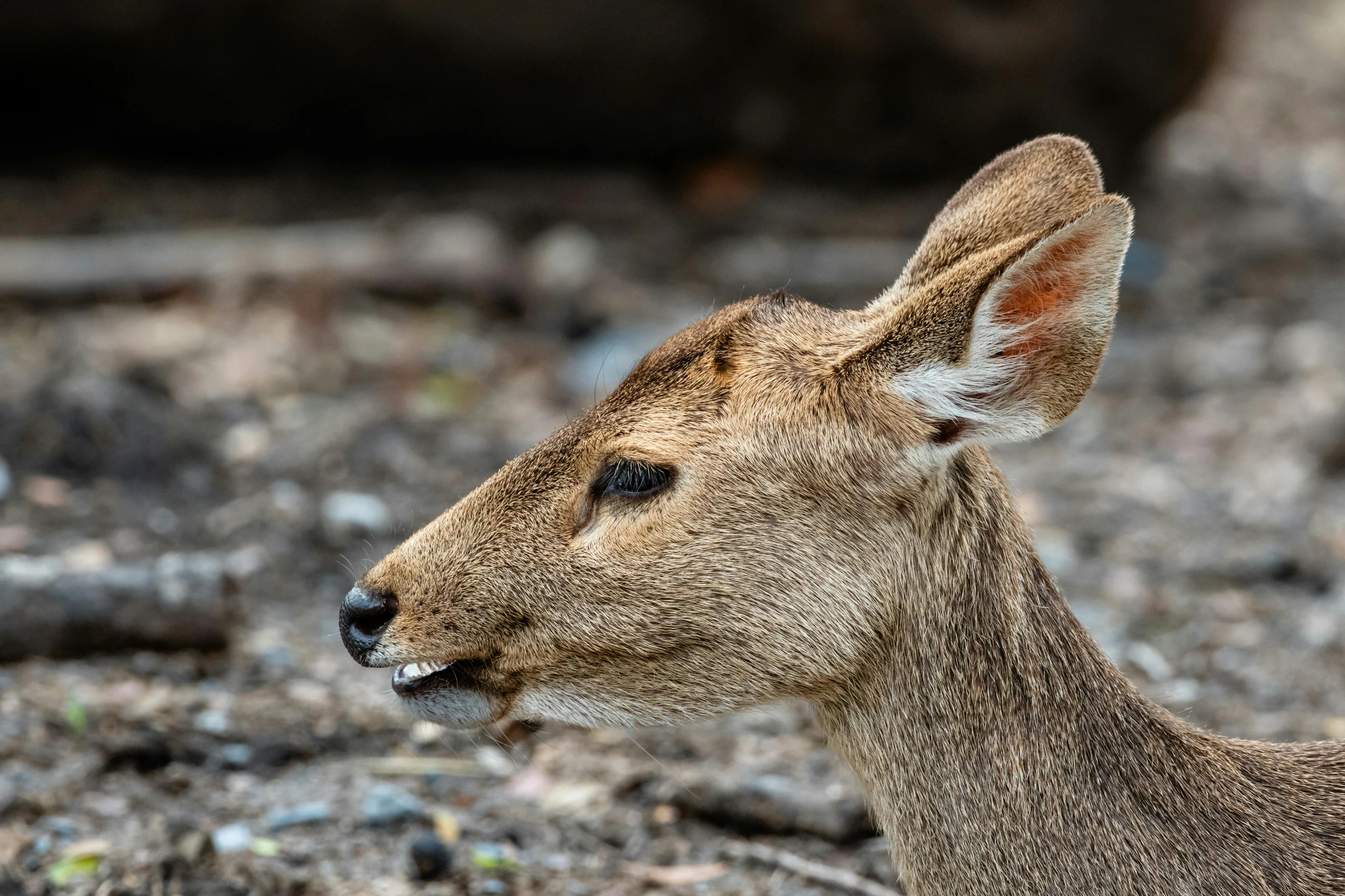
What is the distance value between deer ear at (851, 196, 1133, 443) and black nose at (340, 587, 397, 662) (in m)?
1.04

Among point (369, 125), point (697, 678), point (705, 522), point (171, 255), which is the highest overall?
point (369, 125)

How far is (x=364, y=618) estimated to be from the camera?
2791 millimetres

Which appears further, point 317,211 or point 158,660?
point 317,211

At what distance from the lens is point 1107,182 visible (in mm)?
9336

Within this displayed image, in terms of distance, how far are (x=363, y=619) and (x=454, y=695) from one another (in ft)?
0.78

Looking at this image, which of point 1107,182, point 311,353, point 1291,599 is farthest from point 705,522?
point 1107,182

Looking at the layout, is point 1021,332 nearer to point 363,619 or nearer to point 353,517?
point 363,619

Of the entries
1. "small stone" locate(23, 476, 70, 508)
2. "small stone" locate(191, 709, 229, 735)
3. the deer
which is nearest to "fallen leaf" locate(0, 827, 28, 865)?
"small stone" locate(191, 709, 229, 735)

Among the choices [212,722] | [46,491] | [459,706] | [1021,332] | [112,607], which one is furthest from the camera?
[46,491]

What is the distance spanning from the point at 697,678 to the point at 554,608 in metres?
0.30

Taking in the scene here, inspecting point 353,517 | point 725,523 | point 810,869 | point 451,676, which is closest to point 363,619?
point 451,676

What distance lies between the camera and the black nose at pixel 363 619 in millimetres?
2785

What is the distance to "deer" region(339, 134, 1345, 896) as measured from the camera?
2.64 meters

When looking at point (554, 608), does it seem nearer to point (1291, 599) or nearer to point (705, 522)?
point (705, 522)
